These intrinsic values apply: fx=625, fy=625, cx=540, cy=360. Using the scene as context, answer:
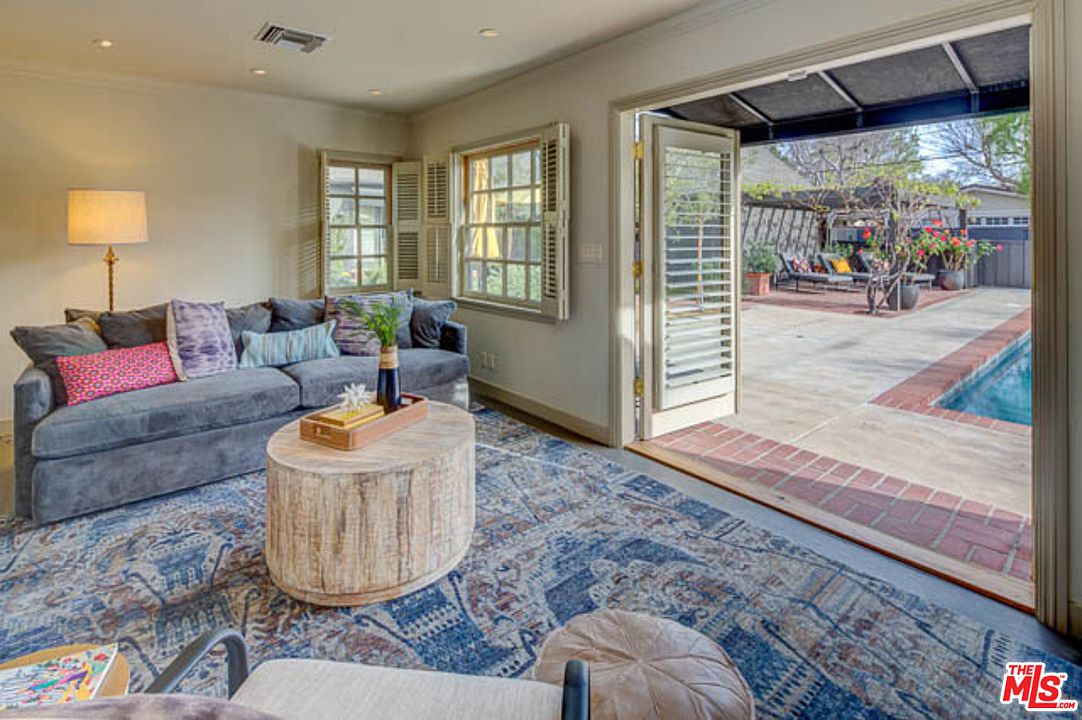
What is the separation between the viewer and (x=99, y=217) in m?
4.05

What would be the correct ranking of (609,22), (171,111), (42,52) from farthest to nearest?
(171,111) → (42,52) → (609,22)

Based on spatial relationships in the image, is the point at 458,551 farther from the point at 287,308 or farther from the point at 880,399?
the point at 880,399

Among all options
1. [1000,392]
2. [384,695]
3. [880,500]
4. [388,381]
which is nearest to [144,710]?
[384,695]

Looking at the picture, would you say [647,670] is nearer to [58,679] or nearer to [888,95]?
[58,679]

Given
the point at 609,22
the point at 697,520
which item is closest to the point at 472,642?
the point at 697,520

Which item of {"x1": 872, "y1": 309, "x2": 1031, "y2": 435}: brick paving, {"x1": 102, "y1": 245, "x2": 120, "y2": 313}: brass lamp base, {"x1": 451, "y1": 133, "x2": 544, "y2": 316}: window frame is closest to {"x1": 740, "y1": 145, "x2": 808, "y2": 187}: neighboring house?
{"x1": 872, "y1": 309, "x2": 1031, "y2": 435}: brick paving

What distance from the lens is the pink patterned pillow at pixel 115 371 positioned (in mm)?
3137

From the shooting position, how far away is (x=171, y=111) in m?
4.80

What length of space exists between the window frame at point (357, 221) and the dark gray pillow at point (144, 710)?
5279 millimetres

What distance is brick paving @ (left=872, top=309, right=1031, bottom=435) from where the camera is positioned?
4617mm

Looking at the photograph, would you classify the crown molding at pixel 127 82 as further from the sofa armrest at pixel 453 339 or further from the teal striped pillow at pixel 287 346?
the sofa armrest at pixel 453 339

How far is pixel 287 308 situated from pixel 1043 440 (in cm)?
415

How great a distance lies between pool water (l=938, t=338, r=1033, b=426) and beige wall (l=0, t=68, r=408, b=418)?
5.67 metres

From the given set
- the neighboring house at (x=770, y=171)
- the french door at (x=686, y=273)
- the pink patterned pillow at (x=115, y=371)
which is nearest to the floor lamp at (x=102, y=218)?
the pink patterned pillow at (x=115, y=371)
